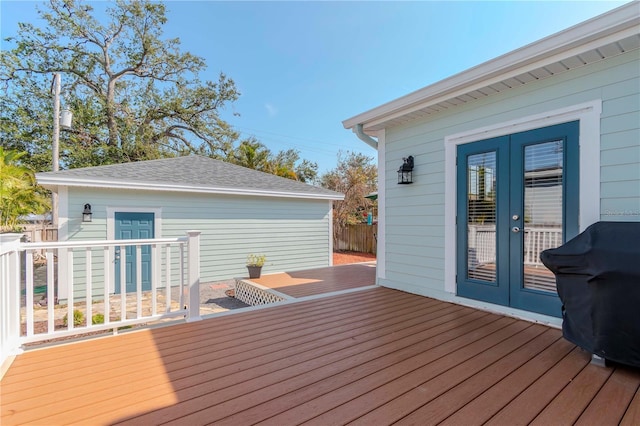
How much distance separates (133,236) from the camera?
6508 millimetres

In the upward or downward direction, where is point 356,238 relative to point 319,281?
upward

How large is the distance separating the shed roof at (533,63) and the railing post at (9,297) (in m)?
4.10

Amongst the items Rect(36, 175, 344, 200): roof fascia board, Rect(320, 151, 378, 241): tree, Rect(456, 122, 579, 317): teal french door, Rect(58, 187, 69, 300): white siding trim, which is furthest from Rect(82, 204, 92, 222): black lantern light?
Rect(320, 151, 378, 241): tree

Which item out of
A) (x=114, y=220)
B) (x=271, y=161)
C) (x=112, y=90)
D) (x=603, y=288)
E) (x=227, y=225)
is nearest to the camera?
(x=603, y=288)

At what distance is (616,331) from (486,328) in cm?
104

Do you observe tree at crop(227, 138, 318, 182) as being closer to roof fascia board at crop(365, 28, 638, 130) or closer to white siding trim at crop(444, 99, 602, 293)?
roof fascia board at crop(365, 28, 638, 130)

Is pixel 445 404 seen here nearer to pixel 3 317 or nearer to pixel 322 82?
pixel 3 317

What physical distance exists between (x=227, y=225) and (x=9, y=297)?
17.7 feet

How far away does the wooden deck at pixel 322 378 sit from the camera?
1.56 m

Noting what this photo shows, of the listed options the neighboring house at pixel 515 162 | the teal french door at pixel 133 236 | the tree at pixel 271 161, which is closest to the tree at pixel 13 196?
the teal french door at pixel 133 236

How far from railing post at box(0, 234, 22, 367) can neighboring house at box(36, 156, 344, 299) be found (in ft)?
14.2

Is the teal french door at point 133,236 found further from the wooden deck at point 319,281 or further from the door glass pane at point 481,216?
the door glass pane at point 481,216

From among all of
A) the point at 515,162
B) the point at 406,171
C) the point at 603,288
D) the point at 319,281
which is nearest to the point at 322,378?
the point at 603,288

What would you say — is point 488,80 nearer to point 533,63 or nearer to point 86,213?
point 533,63
